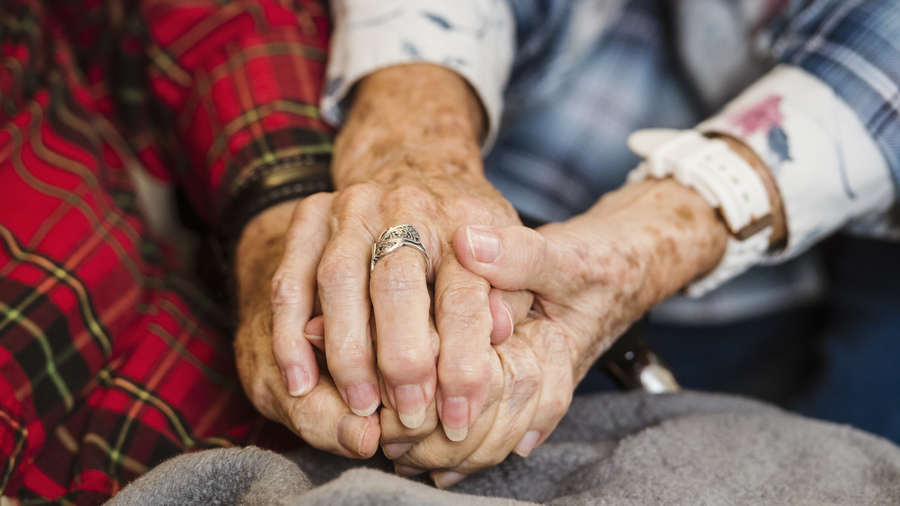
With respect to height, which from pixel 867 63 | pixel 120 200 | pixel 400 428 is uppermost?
pixel 867 63

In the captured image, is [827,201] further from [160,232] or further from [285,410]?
[160,232]

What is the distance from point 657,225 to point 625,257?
0.08m

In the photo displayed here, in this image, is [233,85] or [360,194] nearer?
[360,194]

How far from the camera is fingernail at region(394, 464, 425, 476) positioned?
539mm

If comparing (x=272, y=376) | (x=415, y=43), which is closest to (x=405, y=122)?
(x=415, y=43)

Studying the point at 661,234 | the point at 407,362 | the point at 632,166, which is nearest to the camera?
the point at 407,362

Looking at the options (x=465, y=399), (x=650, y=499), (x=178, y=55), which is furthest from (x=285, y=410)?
(x=178, y=55)

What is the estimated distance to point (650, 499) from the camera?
474 mm

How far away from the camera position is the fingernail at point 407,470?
539mm

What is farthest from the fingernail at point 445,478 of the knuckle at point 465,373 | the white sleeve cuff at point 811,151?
the white sleeve cuff at point 811,151

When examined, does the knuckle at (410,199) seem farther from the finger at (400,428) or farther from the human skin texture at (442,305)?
the finger at (400,428)

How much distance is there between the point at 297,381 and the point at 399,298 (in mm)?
120

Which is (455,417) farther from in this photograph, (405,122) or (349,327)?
(405,122)

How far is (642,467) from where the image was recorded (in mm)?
519
